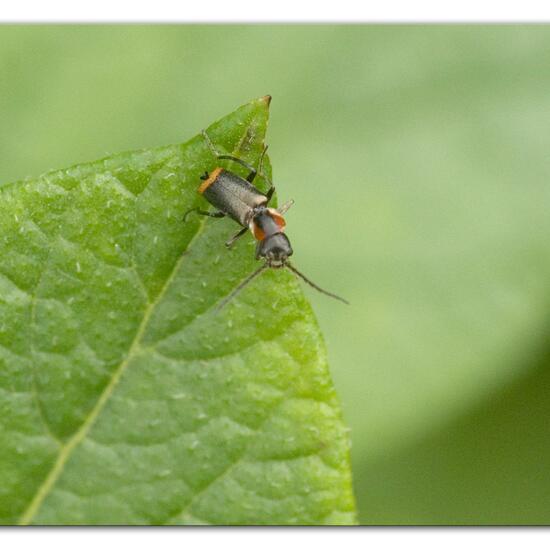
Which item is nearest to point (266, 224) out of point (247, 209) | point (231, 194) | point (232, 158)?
point (247, 209)

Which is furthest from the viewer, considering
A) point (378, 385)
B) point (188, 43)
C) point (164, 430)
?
point (188, 43)

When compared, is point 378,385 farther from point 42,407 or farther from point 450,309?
point 42,407

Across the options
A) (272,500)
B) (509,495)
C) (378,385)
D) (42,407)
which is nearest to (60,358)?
(42,407)

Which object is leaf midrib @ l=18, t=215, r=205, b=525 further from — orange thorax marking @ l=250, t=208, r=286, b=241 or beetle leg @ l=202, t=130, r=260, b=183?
orange thorax marking @ l=250, t=208, r=286, b=241

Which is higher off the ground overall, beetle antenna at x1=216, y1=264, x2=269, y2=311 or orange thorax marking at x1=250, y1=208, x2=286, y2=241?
orange thorax marking at x1=250, y1=208, x2=286, y2=241

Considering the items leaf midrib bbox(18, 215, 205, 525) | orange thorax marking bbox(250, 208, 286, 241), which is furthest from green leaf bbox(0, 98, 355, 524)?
orange thorax marking bbox(250, 208, 286, 241)

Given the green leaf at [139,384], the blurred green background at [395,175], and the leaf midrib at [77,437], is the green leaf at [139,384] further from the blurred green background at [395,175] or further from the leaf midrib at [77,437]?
the blurred green background at [395,175]
